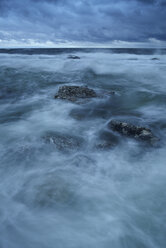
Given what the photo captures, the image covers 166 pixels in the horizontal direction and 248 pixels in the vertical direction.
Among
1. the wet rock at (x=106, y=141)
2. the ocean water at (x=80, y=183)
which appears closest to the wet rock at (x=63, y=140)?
the ocean water at (x=80, y=183)

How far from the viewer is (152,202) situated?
341cm

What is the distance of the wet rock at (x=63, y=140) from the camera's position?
16.0 ft

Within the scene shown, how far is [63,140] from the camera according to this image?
5227mm

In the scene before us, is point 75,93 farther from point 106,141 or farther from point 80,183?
point 80,183

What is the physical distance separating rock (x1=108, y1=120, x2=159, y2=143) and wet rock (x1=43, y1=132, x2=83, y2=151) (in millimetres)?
1171

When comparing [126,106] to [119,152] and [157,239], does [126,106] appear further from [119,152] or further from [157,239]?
[157,239]

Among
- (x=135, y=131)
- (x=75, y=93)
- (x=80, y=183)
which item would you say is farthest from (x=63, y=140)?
(x=75, y=93)

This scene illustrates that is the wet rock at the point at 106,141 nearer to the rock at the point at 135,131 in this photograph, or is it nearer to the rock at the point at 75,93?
the rock at the point at 135,131

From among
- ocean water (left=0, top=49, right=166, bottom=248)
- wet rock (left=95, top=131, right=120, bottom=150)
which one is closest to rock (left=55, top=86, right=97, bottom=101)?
ocean water (left=0, top=49, right=166, bottom=248)

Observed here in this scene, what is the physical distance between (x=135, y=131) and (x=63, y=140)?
2.00m

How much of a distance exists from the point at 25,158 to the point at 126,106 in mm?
4980

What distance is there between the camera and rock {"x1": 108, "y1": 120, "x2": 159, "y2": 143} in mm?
5023

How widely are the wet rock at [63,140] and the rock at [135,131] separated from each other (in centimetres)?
117

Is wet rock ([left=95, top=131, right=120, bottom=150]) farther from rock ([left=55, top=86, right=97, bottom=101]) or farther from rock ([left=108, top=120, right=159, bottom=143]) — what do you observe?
Result: rock ([left=55, top=86, right=97, bottom=101])
